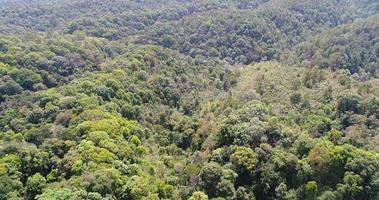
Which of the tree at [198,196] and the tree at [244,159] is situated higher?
the tree at [244,159]

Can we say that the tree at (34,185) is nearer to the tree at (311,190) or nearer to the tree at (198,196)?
the tree at (198,196)

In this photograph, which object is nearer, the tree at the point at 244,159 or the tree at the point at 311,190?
the tree at the point at 311,190

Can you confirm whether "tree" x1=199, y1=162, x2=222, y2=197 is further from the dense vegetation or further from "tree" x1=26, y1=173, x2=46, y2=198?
"tree" x1=26, y1=173, x2=46, y2=198

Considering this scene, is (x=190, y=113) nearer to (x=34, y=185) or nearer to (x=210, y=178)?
(x=210, y=178)

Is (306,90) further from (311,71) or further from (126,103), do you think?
(126,103)

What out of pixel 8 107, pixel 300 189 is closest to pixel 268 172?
pixel 300 189

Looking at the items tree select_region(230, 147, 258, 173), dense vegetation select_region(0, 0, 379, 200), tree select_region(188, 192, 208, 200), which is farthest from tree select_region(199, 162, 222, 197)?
tree select_region(188, 192, 208, 200)

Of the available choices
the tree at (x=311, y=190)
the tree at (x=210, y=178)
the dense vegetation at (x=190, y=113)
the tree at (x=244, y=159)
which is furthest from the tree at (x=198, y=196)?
the tree at (x=311, y=190)

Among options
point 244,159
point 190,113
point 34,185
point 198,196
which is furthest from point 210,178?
point 190,113
